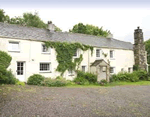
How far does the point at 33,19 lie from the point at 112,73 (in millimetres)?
28054

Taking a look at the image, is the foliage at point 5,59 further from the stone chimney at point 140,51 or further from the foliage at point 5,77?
the stone chimney at point 140,51

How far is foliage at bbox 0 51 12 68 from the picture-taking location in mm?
13153

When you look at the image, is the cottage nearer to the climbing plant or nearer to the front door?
the front door

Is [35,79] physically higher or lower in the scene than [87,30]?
lower

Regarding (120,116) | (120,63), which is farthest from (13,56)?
(120,63)

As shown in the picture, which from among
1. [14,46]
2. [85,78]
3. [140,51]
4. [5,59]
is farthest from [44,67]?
[140,51]

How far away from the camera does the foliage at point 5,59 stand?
13.2 metres

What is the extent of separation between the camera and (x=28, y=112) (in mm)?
5727

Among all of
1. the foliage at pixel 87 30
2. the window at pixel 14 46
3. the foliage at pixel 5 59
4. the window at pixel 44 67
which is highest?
the foliage at pixel 87 30

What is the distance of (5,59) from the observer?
44.2 feet

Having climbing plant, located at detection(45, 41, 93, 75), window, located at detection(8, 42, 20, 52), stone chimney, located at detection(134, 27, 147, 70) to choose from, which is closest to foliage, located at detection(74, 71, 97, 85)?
climbing plant, located at detection(45, 41, 93, 75)

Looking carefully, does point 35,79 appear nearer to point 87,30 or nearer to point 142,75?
point 142,75

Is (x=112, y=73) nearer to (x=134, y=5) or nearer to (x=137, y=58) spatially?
(x=137, y=58)

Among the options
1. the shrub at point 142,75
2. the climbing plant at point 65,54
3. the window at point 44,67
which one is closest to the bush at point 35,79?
the window at point 44,67
